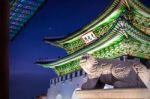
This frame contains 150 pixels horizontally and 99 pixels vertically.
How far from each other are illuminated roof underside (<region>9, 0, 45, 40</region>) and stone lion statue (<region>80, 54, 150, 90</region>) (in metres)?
4.96

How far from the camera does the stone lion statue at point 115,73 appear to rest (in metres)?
1.92

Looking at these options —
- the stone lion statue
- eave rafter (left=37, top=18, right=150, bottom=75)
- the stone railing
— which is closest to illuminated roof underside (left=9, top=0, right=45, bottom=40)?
the stone railing

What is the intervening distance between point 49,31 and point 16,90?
1.38 meters

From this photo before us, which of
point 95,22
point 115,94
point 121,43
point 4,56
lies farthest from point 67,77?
point 4,56

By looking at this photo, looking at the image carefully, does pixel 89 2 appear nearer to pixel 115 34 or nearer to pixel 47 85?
pixel 115 34

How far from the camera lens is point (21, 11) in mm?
7941

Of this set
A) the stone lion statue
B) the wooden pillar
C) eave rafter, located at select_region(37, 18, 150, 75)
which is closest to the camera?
the wooden pillar

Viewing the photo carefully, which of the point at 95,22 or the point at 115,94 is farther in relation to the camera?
the point at 95,22

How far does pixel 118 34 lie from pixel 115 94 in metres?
4.06

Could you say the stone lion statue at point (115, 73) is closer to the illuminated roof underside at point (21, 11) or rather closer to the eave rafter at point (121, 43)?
the eave rafter at point (121, 43)

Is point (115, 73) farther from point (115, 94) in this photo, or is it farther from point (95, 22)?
point (95, 22)

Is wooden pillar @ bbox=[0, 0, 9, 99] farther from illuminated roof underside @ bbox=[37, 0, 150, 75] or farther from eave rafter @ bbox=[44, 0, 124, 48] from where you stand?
eave rafter @ bbox=[44, 0, 124, 48]

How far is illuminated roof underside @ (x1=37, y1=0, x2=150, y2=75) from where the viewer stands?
5.89 metres

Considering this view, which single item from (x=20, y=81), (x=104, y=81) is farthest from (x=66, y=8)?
(x=104, y=81)
